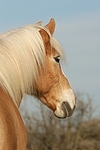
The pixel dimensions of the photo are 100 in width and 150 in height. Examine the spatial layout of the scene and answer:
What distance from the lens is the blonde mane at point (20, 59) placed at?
489 centimetres

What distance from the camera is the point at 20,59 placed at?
5094mm

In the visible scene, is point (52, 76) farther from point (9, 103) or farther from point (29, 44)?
point (9, 103)

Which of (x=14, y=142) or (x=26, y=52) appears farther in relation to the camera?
(x=26, y=52)

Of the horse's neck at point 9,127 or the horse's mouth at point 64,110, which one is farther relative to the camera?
the horse's mouth at point 64,110

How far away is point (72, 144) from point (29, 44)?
16.8 m

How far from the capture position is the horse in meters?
4.55

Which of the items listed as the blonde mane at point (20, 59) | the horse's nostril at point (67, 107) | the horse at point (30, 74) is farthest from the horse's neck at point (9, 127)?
the horse's nostril at point (67, 107)

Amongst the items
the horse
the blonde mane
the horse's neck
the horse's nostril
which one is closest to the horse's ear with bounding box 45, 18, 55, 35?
the horse

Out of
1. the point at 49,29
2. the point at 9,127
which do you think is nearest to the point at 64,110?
the point at 49,29

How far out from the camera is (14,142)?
4203mm

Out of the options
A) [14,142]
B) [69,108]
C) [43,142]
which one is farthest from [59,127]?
[14,142]

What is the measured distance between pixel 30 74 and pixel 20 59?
0.23 m

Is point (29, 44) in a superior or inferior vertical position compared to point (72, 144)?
superior

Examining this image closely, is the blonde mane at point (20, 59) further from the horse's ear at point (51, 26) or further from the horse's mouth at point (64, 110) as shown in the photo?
the horse's mouth at point (64, 110)
